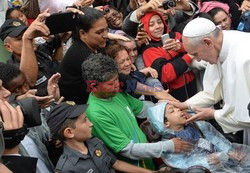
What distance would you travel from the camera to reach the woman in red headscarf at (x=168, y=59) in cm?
345

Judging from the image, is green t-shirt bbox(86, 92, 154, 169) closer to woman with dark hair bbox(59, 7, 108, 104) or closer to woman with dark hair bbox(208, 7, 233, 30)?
woman with dark hair bbox(59, 7, 108, 104)

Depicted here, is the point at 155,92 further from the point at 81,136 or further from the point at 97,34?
the point at 81,136

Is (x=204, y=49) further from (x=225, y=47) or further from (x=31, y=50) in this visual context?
(x=31, y=50)

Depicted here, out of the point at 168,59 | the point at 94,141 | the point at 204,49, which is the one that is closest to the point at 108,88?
the point at 94,141

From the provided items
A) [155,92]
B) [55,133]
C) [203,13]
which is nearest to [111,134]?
[55,133]

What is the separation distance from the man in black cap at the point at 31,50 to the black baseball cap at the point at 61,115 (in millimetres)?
544

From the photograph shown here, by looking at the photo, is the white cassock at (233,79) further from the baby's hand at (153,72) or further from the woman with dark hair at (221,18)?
the woman with dark hair at (221,18)

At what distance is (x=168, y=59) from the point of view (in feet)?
11.7

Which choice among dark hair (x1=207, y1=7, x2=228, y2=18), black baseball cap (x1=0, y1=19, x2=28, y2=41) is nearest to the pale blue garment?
black baseball cap (x1=0, y1=19, x2=28, y2=41)

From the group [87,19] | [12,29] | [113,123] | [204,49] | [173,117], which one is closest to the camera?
[113,123]

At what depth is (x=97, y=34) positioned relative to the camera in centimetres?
315

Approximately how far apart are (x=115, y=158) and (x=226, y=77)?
0.98 m

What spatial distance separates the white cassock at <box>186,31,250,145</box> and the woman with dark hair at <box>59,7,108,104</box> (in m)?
0.90

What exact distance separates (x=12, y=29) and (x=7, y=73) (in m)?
0.88
